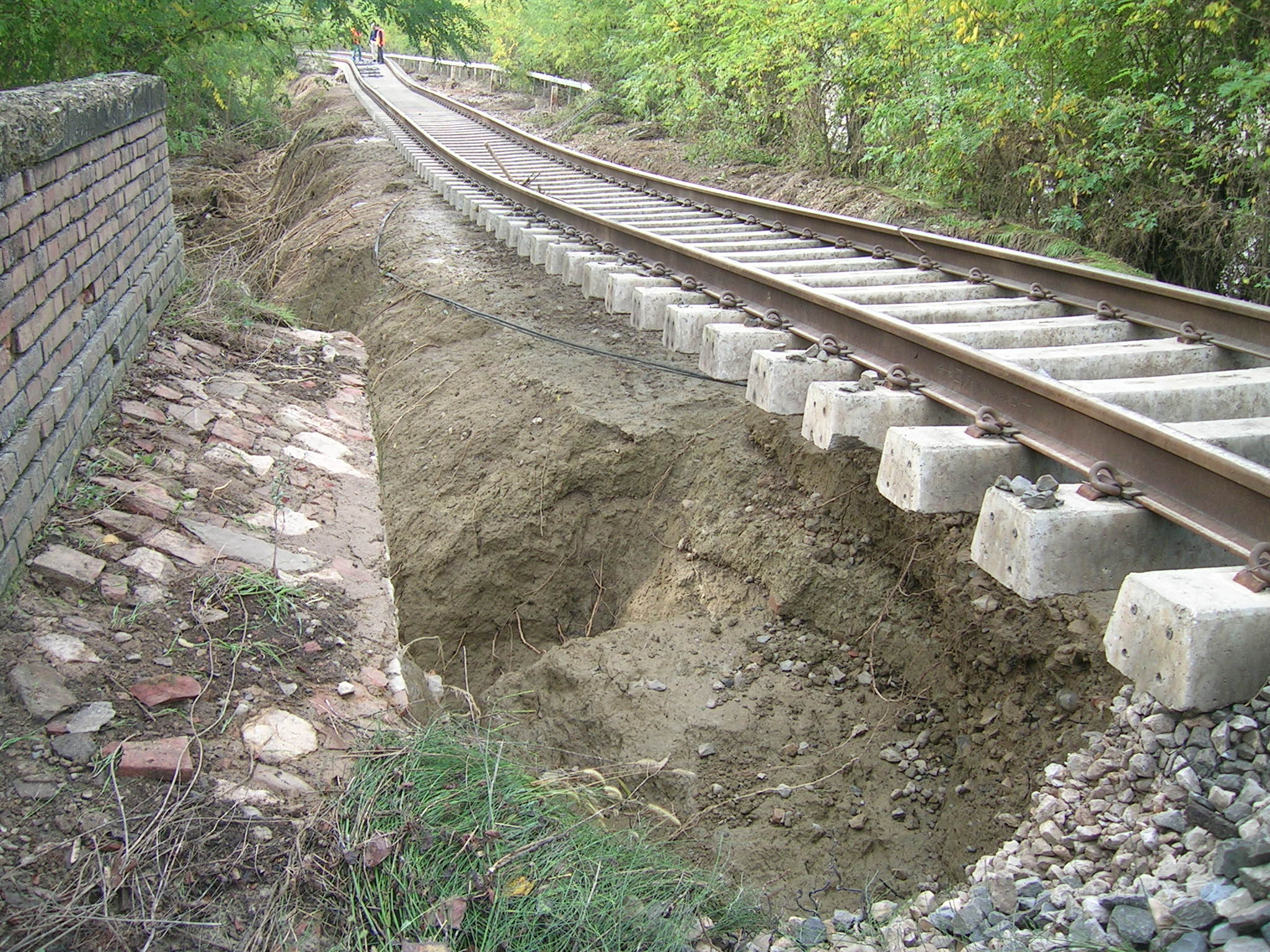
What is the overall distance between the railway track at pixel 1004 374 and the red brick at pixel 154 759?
2.11m

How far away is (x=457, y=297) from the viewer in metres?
6.82

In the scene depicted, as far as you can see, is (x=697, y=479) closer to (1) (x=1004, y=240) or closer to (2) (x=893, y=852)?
(2) (x=893, y=852)

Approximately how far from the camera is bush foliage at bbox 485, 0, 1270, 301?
557cm

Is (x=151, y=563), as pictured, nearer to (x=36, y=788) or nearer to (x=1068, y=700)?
(x=36, y=788)

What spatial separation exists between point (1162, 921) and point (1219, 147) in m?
5.23

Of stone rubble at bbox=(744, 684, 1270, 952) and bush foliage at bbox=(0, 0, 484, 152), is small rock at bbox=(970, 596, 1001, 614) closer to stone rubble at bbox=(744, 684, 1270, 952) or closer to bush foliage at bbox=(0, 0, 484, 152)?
stone rubble at bbox=(744, 684, 1270, 952)

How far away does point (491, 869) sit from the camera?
2.35m

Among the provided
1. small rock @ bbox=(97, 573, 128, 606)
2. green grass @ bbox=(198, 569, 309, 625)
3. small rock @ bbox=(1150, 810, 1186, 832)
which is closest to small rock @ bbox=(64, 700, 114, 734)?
small rock @ bbox=(97, 573, 128, 606)

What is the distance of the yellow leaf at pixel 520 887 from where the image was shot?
7.60 feet

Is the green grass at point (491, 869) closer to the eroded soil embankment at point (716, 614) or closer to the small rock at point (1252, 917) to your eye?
the eroded soil embankment at point (716, 614)

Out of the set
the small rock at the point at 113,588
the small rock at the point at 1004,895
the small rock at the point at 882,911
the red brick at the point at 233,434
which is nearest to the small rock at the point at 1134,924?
the small rock at the point at 1004,895

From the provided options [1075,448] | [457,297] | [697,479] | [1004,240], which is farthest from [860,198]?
[1075,448]

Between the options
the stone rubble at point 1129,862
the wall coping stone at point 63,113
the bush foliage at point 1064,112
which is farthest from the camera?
the bush foliage at point 1064,112

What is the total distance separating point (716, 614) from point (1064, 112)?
453cm
